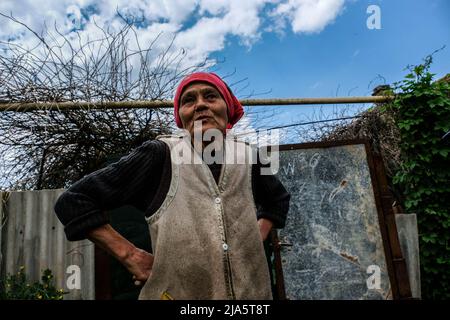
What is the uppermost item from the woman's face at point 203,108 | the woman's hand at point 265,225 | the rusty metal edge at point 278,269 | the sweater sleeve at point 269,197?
the woman's face at point 203,108

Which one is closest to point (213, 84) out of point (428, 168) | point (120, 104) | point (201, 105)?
point (201, 105)

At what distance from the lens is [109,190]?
149 centimetres

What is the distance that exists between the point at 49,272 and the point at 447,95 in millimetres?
5442

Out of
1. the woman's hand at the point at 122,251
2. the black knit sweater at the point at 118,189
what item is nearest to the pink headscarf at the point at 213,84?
the black knit sweater at the point at 118,189

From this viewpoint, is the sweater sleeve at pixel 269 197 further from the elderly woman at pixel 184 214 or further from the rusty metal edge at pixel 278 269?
the rusty metal edge at pixel 278 269

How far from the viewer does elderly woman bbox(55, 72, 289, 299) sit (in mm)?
1450

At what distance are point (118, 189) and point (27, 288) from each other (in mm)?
2557

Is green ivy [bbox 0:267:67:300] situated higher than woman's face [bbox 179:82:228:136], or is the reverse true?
woman's face [bbox 179:82:228:136]

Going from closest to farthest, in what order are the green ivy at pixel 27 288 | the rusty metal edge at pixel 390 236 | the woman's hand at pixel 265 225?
the woman's hand at pixel 265 225 → the green ivy at pixel 27 288 → the rusty metal edge at pixel 390 236

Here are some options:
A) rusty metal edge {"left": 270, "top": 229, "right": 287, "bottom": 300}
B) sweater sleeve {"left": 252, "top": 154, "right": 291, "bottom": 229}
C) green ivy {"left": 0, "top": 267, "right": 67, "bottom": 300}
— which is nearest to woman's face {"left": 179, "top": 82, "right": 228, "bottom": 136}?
sweater sleeve {"left": 252, "top": 154, "right": 291, "bottom": 229}

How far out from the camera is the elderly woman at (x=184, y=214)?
1450 mm
